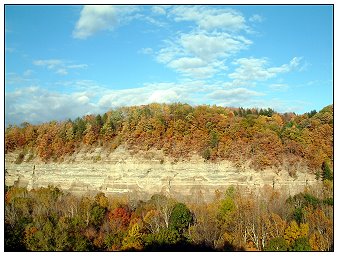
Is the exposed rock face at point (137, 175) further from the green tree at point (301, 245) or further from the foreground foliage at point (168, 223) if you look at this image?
the green tree at point (301, 245)

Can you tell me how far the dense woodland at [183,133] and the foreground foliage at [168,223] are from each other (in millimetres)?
2634

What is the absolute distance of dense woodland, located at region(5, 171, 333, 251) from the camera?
16594mm

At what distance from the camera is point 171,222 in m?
19.0

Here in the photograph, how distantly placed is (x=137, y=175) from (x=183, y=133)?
398 centimetres

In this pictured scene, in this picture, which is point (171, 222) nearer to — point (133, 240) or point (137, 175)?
point (133, 240)

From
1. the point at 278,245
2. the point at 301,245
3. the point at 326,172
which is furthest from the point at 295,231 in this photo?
the point at 326,172

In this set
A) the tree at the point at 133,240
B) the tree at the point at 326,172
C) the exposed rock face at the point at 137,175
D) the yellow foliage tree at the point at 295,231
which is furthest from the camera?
the exposed rock face at the point at 137,175

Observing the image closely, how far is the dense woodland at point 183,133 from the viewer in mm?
23703

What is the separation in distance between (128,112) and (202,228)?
34.9 feet

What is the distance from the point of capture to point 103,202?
73.5 ft

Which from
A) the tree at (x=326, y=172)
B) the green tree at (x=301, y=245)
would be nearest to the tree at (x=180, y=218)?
the green tree at (x=301, y=245)

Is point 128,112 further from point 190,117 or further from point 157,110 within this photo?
point 190,117

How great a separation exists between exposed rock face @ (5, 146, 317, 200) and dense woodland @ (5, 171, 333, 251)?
1.04 m

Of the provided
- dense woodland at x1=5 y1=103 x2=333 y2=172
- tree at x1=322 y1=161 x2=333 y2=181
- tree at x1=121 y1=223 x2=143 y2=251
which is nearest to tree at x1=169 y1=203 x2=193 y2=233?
tree at x1=121 y1=223 x2=143 y2=251
